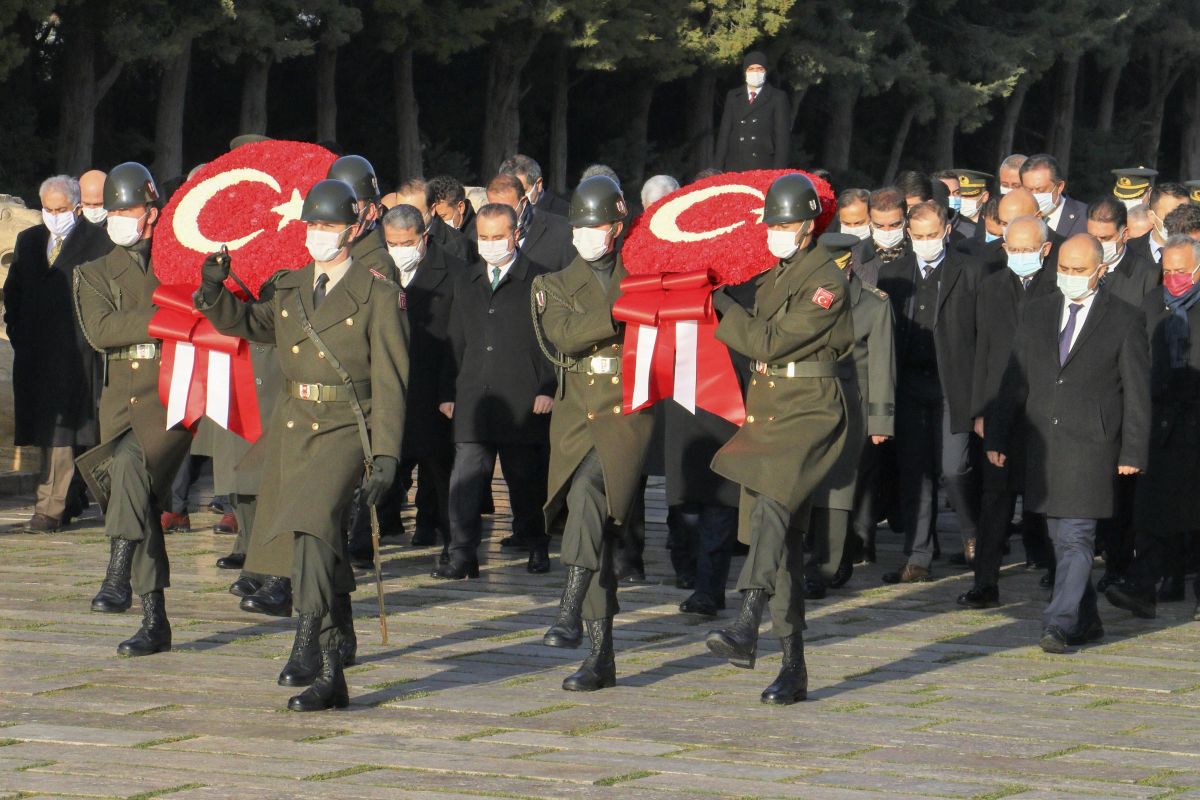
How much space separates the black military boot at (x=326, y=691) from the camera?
8.38 m

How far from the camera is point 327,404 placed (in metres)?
8.77

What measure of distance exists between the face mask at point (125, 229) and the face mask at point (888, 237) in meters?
4.41

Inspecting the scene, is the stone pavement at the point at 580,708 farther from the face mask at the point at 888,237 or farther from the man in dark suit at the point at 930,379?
the face mask at the point at 888,237

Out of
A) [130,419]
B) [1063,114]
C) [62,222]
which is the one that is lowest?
[130,419]

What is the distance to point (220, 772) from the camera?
24.1 ft

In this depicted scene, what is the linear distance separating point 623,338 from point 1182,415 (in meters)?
3.48

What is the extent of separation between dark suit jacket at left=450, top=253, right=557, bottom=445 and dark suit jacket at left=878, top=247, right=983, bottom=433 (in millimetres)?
1927

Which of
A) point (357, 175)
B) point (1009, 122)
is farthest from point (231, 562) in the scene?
Answer: point (1009, 122)

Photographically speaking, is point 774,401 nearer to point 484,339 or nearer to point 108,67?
point 484,339

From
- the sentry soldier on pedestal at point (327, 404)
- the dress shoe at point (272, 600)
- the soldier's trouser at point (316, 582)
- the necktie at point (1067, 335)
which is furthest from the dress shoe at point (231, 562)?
the necktie at point (1067, 335)

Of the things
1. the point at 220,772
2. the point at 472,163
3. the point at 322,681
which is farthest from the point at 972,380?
the point at 472,163

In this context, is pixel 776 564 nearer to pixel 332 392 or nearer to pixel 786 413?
pixel 786 413

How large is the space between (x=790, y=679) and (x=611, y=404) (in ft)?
4.85

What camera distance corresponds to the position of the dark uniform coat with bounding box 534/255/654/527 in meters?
9.49
